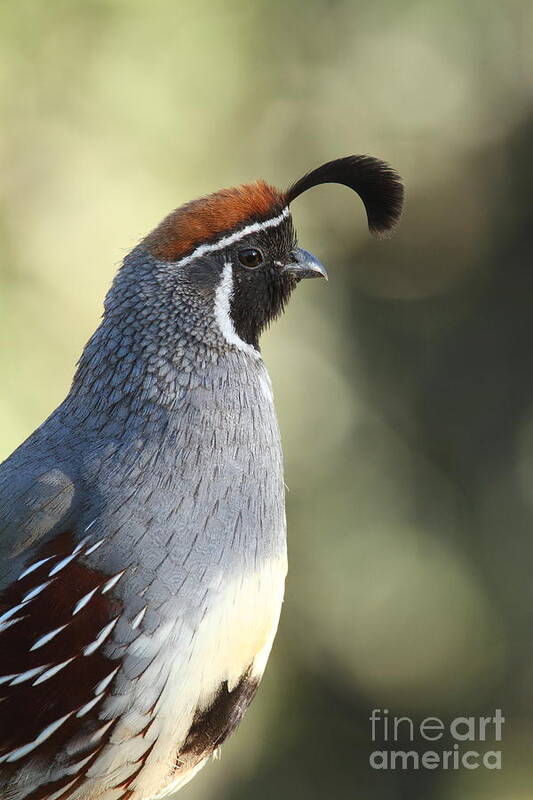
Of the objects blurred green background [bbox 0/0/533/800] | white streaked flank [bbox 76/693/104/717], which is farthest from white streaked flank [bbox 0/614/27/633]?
blurred green background [bbox 0/0/533/800]

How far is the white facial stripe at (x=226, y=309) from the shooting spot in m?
2.26

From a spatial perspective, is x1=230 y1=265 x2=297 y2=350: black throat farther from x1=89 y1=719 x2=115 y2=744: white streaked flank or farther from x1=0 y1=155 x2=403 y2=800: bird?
x1=89 y1=719 x2=115 y2=744: white streaked flank

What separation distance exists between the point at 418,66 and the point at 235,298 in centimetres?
393

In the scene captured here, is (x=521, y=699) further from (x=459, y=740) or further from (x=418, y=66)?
(x=418, y=66)

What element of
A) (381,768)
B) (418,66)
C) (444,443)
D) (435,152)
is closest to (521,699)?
(381,768)

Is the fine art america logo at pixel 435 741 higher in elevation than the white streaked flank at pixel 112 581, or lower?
higher

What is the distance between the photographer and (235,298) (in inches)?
90.7

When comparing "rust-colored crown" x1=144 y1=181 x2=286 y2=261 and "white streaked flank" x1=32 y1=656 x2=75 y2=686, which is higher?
"rust-colored crown" x1=144 y1=181 x2=286 y2=261

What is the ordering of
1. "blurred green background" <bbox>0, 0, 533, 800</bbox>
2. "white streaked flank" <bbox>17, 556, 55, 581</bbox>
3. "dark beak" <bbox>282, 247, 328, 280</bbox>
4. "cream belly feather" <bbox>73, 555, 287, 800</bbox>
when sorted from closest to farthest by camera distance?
"cream belly feather" <bbox>73, 555, 287, 800</bbox>, "white streaked flank" <bbox>17, 556, 55, 581</bbox>, "dark beak" <bbox>282, 247, 328, 280</bbox>, "blurred green background" <bbox>0, 0, 533, 800</bbox>

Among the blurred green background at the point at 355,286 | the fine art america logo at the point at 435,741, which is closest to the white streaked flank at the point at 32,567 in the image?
the blurred green background at the point at 355,286

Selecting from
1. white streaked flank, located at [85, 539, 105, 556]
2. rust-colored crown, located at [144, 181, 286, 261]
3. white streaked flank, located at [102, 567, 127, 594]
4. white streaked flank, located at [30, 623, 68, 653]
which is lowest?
white streaked flank, located at [30, 623, 68, 653]

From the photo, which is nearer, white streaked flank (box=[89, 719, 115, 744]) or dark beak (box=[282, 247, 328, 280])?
white streaked flank (box=[89, 719, 115, 744])

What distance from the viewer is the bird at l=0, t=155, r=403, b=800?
198 centimetres

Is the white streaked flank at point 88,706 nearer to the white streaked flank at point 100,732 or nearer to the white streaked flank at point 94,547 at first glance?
the white streaked flank at point 100,732
